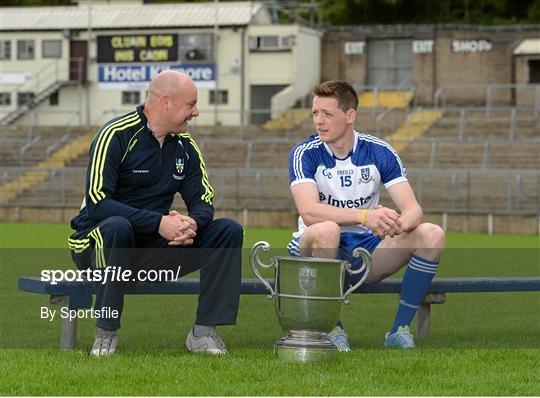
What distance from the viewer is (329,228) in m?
7.43

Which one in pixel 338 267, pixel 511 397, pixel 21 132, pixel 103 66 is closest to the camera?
pixel 511 397

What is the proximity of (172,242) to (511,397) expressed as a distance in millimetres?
2101

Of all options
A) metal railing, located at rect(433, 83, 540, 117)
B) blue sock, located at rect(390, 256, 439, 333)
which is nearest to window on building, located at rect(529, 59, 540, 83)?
metal railing, located at rect(433, 83, 540, 117)

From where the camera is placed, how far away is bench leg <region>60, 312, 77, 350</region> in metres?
7.42

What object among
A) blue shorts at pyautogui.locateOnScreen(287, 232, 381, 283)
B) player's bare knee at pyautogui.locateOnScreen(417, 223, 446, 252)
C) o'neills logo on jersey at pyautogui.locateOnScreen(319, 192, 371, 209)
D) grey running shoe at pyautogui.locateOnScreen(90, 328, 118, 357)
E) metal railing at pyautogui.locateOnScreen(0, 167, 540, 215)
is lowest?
metal railing at pyautogui.locateOnScreen(0, 167, 540, 215)

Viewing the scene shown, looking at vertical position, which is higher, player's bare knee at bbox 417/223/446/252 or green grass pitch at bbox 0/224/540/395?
player's bare knee at bbox 417/223/446/252

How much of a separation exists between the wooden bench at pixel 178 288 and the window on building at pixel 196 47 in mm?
44095

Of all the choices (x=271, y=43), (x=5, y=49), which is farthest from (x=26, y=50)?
(x=271, y=43)

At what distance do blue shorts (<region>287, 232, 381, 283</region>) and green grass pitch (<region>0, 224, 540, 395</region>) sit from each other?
0.50m

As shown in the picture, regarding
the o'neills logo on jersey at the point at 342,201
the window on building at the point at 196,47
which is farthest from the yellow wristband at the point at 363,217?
the window on building at the point at 196,47

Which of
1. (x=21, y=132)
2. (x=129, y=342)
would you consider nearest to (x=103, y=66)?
(x=21, y=132)

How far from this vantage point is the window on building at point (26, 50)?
182 ft

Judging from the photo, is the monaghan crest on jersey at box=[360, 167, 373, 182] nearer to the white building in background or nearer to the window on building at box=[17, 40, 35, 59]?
the white building in background

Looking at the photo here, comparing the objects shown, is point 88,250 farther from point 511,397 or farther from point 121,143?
point 511,397
